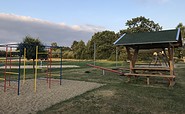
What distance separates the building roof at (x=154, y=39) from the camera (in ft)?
27.9

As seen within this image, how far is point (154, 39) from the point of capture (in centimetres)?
901

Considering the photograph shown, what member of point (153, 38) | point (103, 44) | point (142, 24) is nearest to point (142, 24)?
point (142, 24)

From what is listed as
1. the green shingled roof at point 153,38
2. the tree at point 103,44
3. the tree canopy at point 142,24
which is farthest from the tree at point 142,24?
the green shingled roof at point 153,38

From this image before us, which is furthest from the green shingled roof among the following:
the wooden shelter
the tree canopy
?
the tree canopy

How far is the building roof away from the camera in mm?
8508

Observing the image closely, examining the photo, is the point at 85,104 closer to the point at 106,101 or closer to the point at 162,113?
the point at 106,101

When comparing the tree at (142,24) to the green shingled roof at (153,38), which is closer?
the green shingled roof at (153,38)

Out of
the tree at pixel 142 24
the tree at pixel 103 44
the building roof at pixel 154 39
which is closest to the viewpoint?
the building roof at pixel 154 39

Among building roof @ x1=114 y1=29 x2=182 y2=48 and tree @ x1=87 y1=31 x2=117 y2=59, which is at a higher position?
tree @ x1=87 y1=31 x2=117 y2=59

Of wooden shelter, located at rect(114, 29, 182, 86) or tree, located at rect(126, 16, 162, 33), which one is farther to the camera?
tree, located at rect(126, 16, 162, 33)

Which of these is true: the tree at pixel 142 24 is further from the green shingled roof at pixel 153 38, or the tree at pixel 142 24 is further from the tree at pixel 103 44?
the green shingled roof at pixel 153 38

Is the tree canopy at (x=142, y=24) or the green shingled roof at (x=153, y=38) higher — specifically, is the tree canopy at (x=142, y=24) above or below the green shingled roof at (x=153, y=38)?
above

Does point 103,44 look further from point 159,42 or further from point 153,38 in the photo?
point 159,42

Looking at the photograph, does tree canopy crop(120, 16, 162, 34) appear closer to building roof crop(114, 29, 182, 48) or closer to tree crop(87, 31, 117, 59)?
tree crop(87, 31, 117, 59)
